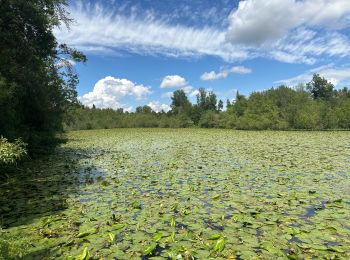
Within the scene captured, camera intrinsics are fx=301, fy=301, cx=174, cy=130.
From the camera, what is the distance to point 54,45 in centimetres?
1523

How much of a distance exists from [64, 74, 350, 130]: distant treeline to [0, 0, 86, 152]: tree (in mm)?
10229

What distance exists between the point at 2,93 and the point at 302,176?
10.6 meters

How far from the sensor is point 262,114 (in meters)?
62.4

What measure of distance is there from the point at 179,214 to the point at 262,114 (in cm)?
5856

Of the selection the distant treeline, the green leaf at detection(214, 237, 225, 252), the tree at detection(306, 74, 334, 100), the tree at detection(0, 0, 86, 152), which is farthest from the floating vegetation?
the tree at detection(306, 74, 334, 100)

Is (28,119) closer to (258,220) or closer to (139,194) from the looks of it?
(139,194)

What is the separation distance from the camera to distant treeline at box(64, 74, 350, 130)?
5547cm

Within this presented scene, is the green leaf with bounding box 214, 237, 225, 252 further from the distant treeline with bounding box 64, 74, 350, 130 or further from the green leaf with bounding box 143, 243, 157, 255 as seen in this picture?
the distant treeline with bounding box 64, 74, 350, 130

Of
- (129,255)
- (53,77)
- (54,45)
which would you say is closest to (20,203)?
(129,255)

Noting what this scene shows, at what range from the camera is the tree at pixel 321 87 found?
79875 mm

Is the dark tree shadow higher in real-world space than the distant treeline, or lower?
lower

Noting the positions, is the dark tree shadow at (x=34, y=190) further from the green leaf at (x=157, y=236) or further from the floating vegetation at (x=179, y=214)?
the green leaf at (x=157, y=236)

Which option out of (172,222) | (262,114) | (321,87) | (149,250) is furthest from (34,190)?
(321,87)

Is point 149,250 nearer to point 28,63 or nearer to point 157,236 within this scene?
point 157,236
